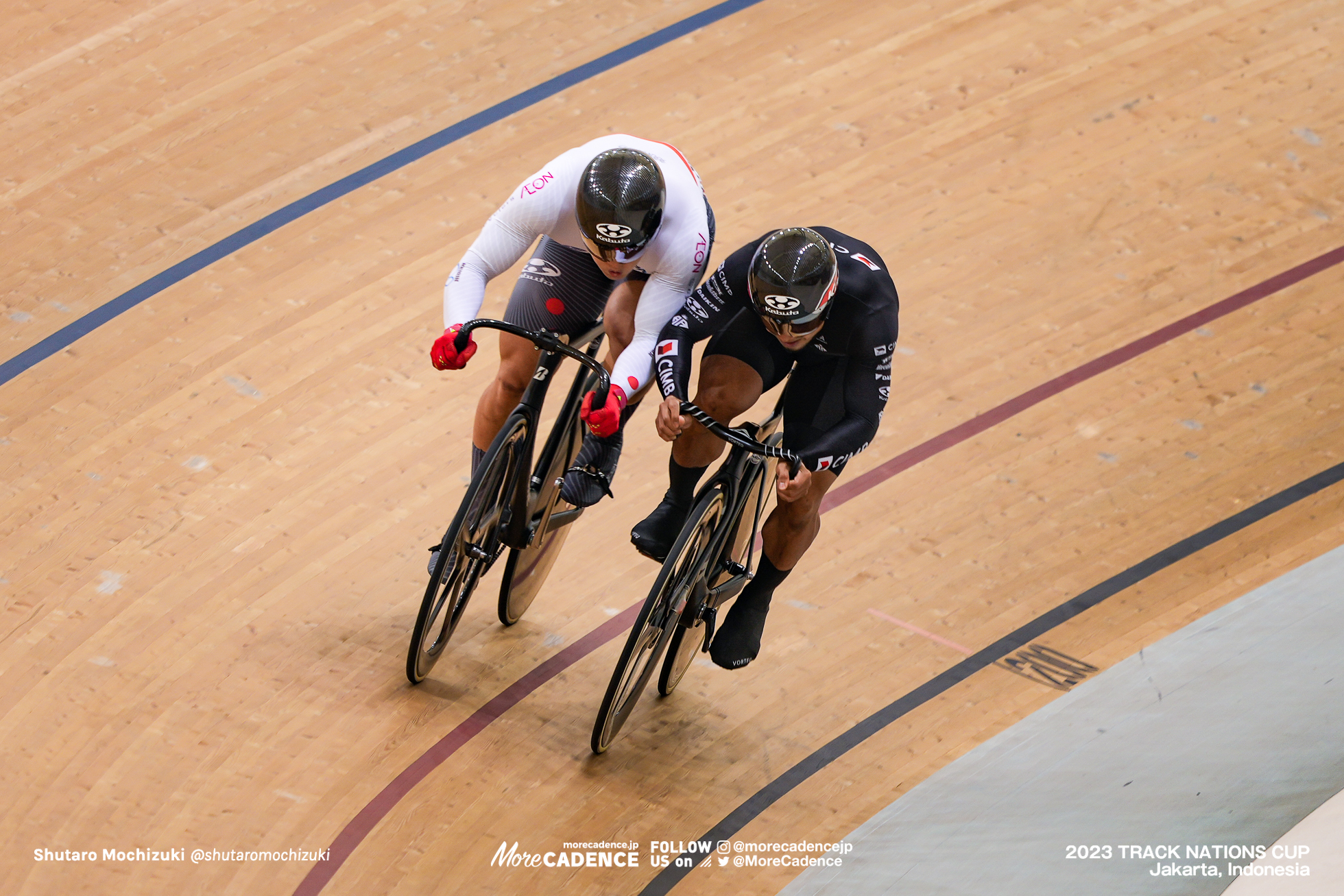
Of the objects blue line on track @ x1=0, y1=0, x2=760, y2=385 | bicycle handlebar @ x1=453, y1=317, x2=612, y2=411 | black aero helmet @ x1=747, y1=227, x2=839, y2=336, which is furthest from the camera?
blue line on track @ x1=0, y1=0, x2=760, y2=385

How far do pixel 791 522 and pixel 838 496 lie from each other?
95 cm

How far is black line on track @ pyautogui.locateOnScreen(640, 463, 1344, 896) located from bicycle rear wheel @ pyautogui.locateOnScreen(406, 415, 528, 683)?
31.1 inches

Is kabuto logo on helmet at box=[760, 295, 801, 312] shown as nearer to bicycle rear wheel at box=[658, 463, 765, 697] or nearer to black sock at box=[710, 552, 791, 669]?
bicycle rear wheel at box=[658, 463, 765, 697]

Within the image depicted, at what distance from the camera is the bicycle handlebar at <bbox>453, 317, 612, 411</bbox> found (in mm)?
2764

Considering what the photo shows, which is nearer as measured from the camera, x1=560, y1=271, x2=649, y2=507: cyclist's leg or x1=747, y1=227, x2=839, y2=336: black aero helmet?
x1=747, y1=227, x2=839, y2=336: black aero helmet

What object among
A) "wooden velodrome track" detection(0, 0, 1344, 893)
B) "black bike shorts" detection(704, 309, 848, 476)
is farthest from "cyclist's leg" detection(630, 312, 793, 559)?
"wooden velodrome track" detection(0, 0, 1344, 893)

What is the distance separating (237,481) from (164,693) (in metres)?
0.75

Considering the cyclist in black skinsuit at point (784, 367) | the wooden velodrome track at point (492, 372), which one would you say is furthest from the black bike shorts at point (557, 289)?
the wooden velodrome track at point (492, 372)

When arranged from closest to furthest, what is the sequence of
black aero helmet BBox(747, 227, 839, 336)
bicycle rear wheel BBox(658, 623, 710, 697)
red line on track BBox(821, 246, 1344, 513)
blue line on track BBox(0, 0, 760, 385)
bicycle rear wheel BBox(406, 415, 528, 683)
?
black aero helmet BBox(747, 227, 839, 336), bicycle rear wheel BBox(406, 415, 528, 683), bicycle rear wheel BBox(658, 623, 710, 697), red line on track BBox(821, 246, 1344, 513), blue line on track BBox(0, 0, 760, 385)

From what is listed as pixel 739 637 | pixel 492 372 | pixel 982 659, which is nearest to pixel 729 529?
pixel 739 637

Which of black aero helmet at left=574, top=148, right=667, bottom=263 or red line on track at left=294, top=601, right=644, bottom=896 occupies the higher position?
black aero helmet at left=574, top=148, right=667, bottom=263

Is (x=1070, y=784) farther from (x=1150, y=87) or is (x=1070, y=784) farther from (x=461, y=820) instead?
(x=1150, y=87)

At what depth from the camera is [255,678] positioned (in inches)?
128

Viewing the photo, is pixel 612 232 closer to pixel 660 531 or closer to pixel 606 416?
pixel 606 416
